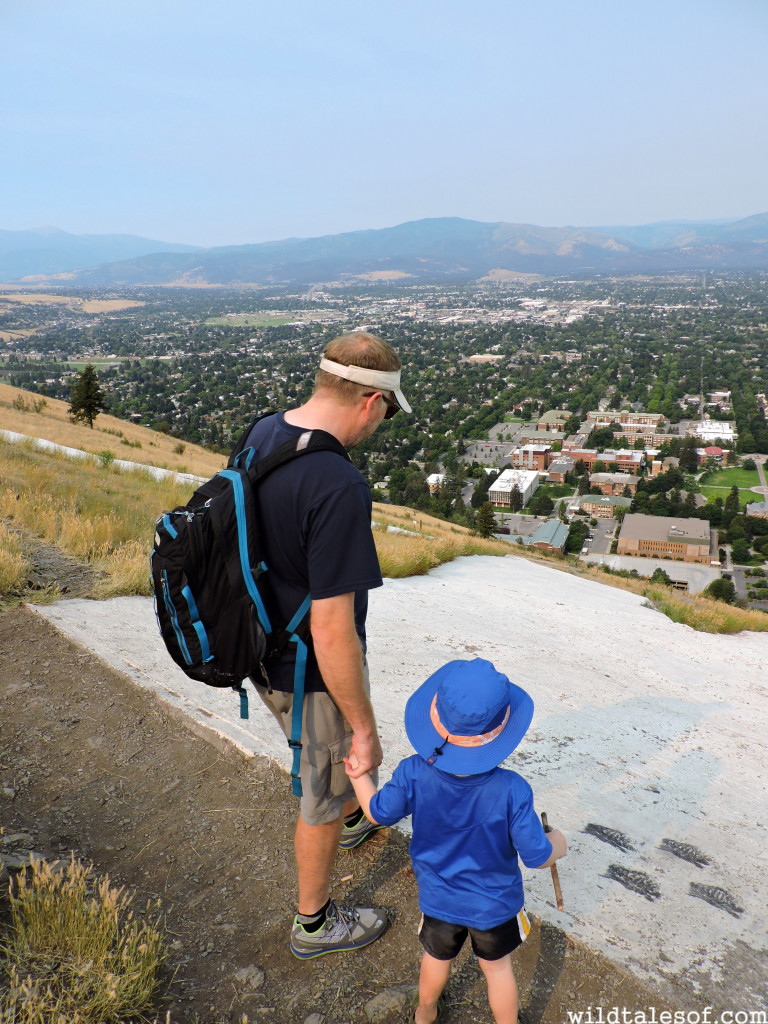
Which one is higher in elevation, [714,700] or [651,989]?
[651,989]

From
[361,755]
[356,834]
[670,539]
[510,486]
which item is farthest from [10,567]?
[510,486]

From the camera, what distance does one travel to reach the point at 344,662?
5.78ft

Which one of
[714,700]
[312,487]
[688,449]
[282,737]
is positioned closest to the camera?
[312,487]

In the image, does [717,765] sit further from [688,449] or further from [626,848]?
[688,449]

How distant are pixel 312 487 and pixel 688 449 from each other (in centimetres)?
5128

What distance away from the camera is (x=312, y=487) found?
1.72 m

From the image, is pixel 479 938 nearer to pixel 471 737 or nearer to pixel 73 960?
pixel 471 737

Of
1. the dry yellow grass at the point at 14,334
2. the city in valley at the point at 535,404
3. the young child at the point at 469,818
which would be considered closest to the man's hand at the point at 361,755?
the young child at the point at 469,818

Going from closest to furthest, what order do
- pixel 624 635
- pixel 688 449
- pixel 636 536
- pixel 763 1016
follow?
pixel 763 1016 < pixel 624 635 < pixel 636 536 < pixel 688 449

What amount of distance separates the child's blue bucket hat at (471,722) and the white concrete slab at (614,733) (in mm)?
1024

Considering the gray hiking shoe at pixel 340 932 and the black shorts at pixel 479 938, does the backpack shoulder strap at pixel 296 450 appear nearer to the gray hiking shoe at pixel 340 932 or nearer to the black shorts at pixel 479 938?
the black shorts at pixel 479 938

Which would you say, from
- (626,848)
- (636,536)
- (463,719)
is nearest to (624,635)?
(626,848)

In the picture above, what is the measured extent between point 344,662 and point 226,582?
0.38 m

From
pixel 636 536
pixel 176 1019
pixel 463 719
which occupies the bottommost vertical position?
pixel 636 536
